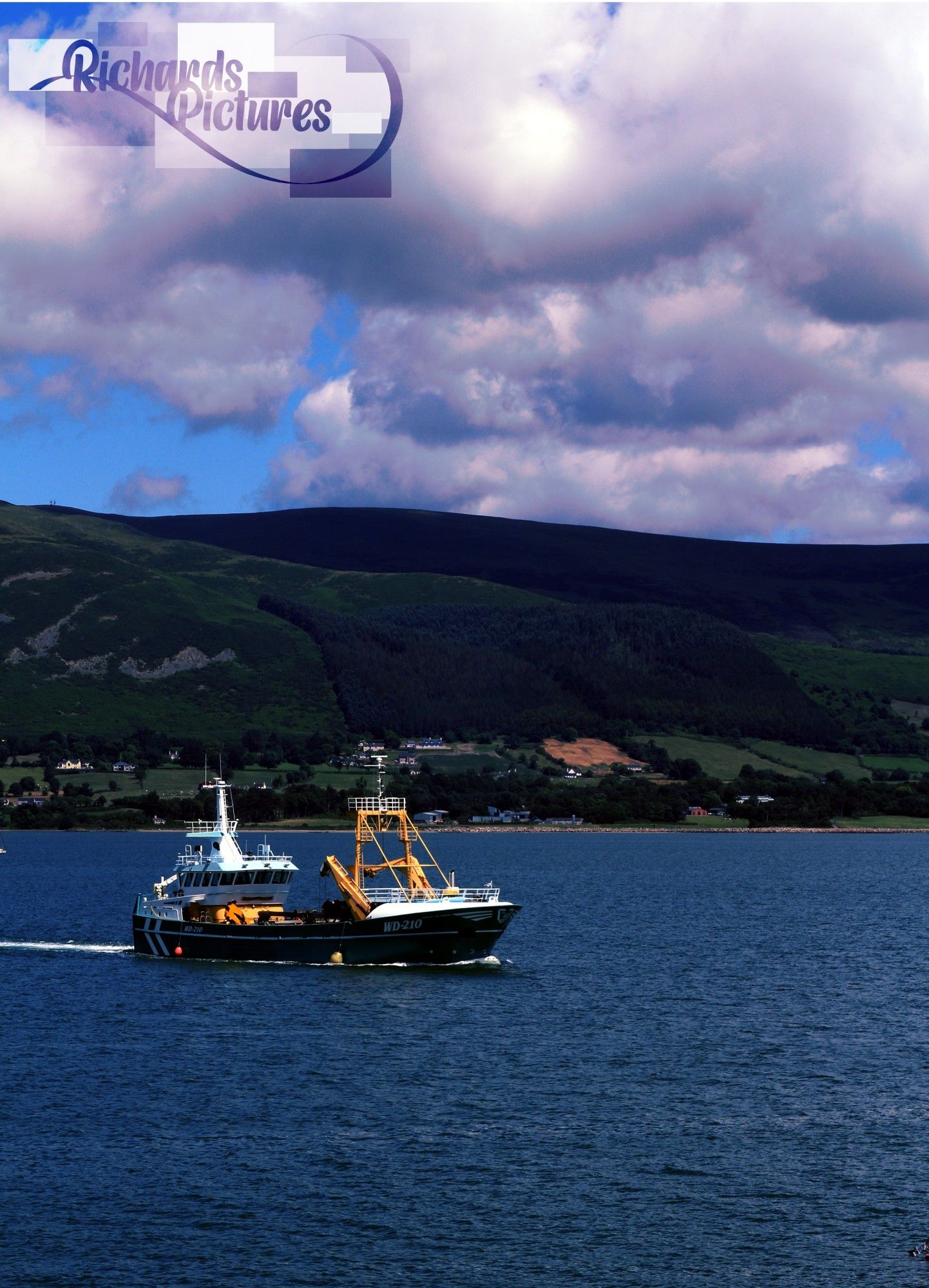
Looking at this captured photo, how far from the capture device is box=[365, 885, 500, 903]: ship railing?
92.8 m

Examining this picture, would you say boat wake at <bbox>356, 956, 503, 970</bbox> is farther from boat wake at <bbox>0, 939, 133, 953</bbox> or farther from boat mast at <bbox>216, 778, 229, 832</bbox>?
boat wake at <bbox>0, 939, 133, 953</bbox>

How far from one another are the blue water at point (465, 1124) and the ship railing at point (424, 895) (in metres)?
4.56

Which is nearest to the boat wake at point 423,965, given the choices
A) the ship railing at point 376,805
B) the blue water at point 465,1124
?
the blue water at point 465,1124

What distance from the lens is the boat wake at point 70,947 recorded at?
10700 cm

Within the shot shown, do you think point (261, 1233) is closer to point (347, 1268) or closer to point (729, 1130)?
point (347, 1268)

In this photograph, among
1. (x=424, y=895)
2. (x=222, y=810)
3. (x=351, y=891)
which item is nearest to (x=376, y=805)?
(x=351, y=891)

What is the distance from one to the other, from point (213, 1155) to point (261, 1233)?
8.58 m

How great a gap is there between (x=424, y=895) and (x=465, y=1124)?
39.9 metres

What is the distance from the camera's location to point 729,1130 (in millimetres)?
54000

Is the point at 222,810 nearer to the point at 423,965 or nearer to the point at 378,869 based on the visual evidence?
the point at 378,869

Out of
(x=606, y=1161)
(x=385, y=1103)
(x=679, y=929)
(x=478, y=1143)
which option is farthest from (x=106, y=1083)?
(x=679, y=929)

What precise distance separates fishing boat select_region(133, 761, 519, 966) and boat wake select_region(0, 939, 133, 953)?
2.17 metres

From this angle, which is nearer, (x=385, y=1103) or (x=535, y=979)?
(x=385, y=1103)

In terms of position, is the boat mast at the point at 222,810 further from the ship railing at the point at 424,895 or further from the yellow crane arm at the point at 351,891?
the ship railing at the point at 424,895
